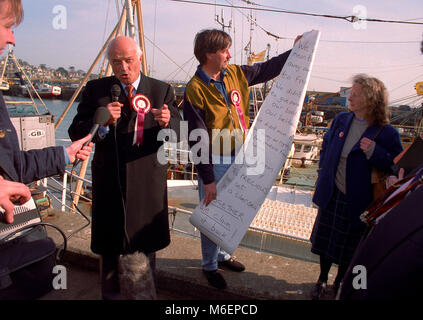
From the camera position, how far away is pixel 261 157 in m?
2.00

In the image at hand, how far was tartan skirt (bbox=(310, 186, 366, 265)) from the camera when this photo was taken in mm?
1929

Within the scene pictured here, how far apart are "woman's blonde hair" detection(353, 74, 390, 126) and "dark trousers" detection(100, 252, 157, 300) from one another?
1690mm

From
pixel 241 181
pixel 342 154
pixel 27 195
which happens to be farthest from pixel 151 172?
pixel 342 154

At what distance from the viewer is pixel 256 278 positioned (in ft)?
6.87

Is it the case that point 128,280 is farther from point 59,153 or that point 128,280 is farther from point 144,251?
point 59,153

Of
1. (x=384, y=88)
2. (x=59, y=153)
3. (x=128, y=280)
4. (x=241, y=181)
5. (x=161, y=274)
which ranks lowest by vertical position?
(x=161, y=274)

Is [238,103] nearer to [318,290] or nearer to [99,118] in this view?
[99,118]

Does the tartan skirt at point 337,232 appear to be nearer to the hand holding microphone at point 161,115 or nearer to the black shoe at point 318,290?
the black shoe at point 318,290

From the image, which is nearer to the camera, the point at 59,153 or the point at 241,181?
the point at 59,153

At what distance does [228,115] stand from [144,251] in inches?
40.3

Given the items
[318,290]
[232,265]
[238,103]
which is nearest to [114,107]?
[238,103]

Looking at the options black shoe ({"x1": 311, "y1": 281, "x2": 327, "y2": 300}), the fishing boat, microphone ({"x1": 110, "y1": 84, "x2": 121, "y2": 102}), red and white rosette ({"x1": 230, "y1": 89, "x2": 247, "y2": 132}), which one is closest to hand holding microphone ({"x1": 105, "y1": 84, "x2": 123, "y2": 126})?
microphone ({"x1": 110, "y1": 84, "x2": 121, "y2": 102})

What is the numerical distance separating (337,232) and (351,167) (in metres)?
0.45

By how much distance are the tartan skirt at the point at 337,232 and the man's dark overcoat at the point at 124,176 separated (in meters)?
1.16
